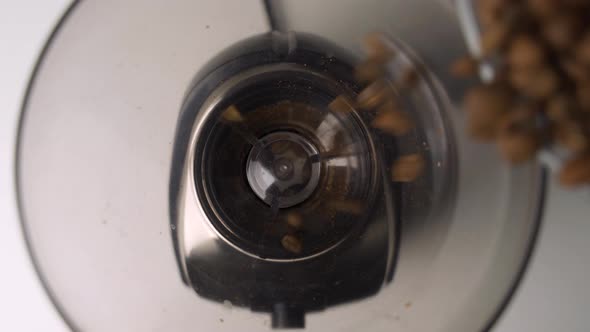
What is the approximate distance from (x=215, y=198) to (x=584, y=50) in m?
→ 0.34

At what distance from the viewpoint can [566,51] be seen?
0.91 feet

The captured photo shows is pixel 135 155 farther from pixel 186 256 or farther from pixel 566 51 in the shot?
pixel 566 51

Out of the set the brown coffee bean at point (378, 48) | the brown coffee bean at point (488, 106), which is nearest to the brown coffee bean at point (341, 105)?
the brown coffee bean at point (378, 48)

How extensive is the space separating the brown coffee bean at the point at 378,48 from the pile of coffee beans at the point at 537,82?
0.30ft

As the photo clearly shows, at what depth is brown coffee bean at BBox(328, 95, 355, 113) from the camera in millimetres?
511

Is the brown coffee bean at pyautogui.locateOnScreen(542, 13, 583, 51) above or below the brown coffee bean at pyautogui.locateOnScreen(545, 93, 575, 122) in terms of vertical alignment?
above

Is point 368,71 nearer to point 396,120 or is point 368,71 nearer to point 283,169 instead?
point 396,120

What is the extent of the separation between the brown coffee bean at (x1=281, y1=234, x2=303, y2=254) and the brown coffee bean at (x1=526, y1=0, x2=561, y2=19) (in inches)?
11.4

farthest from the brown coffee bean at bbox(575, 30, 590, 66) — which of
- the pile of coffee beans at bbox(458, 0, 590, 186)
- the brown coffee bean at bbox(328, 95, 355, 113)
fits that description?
the brown coffee bean at bbox(328, 95, 355, 113)

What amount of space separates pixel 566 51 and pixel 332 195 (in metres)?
0.28

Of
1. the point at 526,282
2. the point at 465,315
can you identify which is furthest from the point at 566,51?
the point at 526,282

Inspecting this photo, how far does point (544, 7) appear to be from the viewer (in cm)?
27

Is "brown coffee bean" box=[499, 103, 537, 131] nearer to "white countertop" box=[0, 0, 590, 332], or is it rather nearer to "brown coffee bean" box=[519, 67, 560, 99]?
"brown coffee bean" box=[519, 67, 560, 99]

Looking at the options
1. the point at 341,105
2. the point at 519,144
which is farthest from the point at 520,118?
the point at 341,105
